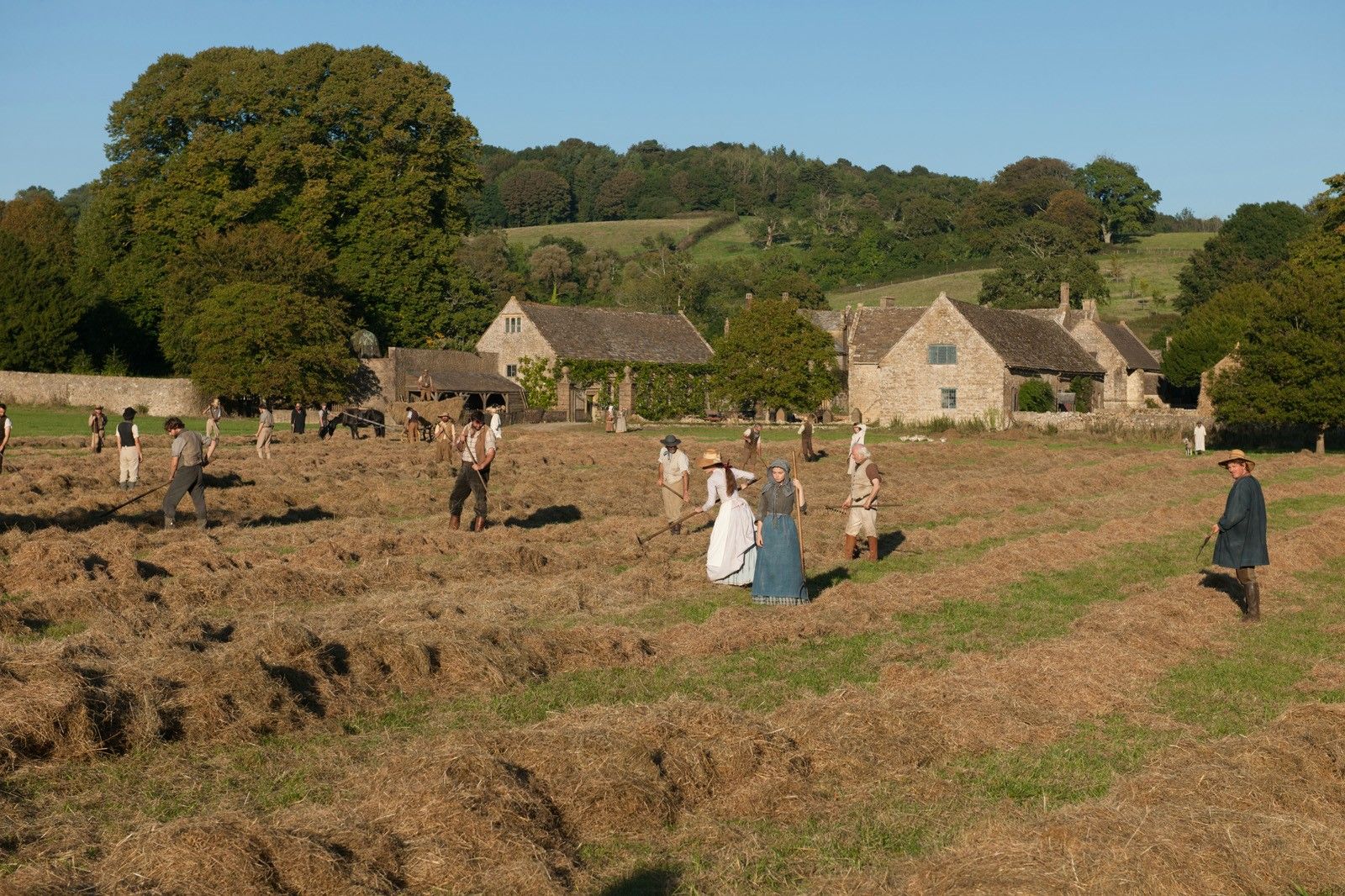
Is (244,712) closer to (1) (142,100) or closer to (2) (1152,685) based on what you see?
(2) (1152,685)

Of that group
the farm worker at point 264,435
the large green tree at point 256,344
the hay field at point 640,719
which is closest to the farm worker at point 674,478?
the hay field at point 640,719

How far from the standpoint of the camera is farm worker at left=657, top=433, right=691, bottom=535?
2112cm

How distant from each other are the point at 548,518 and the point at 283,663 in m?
13.4

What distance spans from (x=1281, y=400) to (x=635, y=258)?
101368 mm

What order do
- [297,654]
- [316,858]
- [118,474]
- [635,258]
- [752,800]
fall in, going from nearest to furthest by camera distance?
[316,858] < [752,800] < [297,654] < [118,474] < [635,258]

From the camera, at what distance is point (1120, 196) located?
150 meters

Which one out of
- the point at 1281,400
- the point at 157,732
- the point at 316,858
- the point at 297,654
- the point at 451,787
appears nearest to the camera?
the point at 316,858

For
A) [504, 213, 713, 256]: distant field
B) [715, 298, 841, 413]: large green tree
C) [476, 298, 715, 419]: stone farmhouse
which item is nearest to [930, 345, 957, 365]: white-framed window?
[715, 298, 841, 413]: large green tree

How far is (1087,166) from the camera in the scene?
153 m


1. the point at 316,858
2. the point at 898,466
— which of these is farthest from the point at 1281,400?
the point at 316,858

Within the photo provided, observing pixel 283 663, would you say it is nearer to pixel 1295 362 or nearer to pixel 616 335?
pixel 1295 362

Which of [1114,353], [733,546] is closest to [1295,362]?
[1114,353]

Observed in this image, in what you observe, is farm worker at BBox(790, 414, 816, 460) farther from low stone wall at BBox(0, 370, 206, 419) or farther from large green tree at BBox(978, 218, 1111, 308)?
large green tree at BBox(978, 218, 1111, 308)

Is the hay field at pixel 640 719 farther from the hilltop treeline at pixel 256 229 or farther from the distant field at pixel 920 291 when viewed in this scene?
the distant field at pixel 920 291
